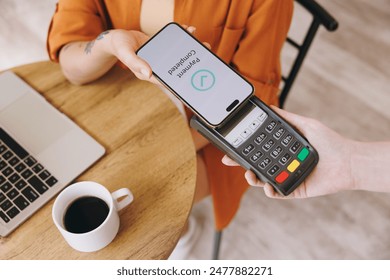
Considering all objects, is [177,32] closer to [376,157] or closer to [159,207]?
[159,207]

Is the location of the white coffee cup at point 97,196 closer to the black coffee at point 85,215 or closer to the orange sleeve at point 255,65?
the black coffee at point 85,215

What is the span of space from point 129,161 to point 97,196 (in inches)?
4.6

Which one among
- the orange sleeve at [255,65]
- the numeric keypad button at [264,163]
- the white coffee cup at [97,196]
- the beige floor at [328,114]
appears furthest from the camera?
the beige floor at [328,114]

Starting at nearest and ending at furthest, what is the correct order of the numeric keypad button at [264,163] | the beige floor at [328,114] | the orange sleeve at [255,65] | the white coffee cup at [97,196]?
the white coffee cup at [97,196]
the numeric keypad button at [264,163]
the orange sleeve at [255,65]
the beige floor at [328,114]

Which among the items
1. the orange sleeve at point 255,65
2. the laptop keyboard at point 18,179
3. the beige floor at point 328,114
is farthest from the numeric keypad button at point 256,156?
the beige floor at point 328,114

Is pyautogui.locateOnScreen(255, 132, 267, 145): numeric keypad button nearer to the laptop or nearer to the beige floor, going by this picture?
the laptop

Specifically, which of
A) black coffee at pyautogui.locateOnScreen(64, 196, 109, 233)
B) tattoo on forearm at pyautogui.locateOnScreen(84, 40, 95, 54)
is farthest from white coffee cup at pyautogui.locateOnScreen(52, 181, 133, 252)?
tattoo on forearm at pyautogui.locateOnScreen(84, 40, 95, 54)

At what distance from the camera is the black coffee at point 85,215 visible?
60 cm

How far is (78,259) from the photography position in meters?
0.62

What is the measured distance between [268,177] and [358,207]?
775 mm

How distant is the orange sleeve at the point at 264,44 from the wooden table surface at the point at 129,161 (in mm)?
191

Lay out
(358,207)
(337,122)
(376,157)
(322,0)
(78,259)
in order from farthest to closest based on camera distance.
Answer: (322,0) < (337,122) < (358,207) < (376,157) < (78,259)

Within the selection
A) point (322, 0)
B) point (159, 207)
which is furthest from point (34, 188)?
point (322, 0)

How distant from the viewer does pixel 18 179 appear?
0.68 meters
